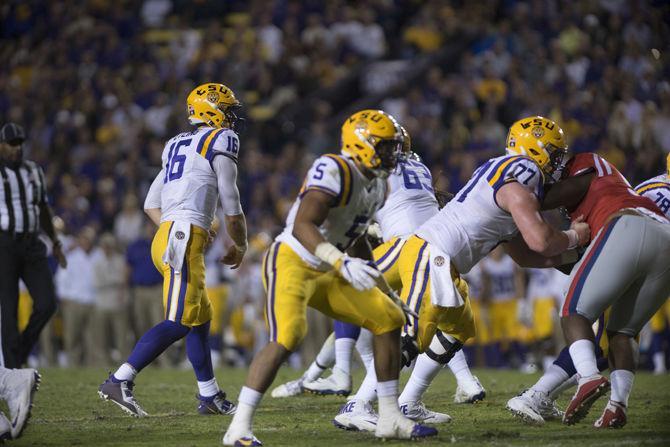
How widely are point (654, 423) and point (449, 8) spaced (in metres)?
11.3

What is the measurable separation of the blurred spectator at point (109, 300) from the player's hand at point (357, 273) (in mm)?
9245

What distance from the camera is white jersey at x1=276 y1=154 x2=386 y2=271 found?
4953 mm

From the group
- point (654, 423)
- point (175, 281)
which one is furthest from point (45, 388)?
point (654, 423)

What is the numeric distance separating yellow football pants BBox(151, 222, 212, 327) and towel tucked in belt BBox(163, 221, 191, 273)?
1.0 inches

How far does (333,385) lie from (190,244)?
6.71 feet

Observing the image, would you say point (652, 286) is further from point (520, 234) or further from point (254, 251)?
point (254, 251)

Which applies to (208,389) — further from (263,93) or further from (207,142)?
(263,93)

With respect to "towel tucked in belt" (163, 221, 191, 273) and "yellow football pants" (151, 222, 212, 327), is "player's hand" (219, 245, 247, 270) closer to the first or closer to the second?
"yellow football pants" (151, 222, 212, 327)

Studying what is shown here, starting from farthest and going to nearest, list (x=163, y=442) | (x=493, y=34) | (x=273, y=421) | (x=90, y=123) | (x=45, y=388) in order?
(x=90, y=123)
(x=493, y=34)
(x=45, y=388)
(x=273, y=421)
(x=163, y=442)

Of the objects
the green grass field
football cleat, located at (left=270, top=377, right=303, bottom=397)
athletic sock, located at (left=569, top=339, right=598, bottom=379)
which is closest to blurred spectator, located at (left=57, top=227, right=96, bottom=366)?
the green grass field

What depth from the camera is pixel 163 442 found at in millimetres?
5289

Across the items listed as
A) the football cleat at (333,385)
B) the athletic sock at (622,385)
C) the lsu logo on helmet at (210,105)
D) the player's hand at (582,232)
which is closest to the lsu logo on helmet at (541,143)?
the player's hand at (582,232)

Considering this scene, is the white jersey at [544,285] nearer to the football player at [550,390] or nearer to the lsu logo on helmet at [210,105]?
the football player at [550,390]

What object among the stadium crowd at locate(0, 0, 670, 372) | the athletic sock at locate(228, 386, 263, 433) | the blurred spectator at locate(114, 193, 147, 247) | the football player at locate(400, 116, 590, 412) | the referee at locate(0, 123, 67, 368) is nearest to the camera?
the athletic sock at locate(228, 386, 263, 433)
